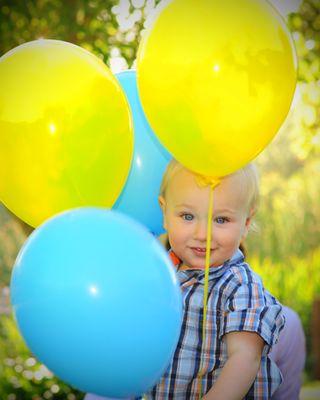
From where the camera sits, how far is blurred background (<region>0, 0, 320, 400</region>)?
4793 mm

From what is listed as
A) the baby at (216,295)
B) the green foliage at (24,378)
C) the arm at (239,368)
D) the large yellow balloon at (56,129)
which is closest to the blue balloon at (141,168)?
the baby at (216,295)

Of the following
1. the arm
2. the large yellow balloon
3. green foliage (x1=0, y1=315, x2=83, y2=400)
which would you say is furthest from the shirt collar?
green foliage (x1=0, y1=315, x2=83, y2=400)

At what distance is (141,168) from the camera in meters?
2.59

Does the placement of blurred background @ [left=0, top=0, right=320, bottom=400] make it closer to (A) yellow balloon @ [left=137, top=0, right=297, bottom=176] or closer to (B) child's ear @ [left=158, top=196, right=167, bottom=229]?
(B) child's ear @ [left=158, top=196, right=167, bottom=229]

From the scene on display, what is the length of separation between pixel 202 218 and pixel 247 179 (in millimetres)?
192

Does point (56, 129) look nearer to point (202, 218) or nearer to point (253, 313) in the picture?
point (202, 218)

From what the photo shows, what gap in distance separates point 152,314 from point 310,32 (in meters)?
4.15

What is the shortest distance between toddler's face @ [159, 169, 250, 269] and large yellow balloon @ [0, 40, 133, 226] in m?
0.23

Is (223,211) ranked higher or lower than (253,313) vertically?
higher

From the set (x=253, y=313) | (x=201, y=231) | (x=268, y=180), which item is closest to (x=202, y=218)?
(x=201, y=231)

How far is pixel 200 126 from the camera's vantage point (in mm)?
2002

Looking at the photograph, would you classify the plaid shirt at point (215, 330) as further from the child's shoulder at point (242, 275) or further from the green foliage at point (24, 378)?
the green foliage at point (24, 378)

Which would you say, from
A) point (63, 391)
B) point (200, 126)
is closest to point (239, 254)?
point (200, 126)

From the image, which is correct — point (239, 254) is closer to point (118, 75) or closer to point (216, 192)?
point (216, 192)
